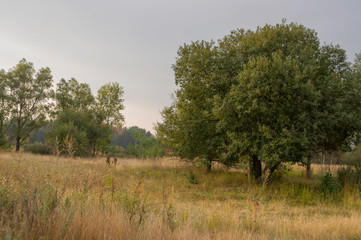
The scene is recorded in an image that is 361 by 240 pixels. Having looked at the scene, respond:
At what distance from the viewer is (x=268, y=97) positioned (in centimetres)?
1154

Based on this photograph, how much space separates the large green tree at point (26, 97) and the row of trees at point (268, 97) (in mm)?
29001

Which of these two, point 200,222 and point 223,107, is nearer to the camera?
point 200,222

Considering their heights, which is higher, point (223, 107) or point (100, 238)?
point (223, 107)

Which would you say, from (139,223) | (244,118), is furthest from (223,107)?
(139,223)

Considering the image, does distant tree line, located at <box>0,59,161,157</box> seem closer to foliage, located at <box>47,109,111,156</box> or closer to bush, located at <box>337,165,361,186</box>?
foliage, located at <box>47,109,111,156</box>

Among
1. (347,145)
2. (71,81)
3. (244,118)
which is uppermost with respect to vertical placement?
(71,81)

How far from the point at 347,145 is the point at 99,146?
3788cm

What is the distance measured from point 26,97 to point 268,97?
3551cm

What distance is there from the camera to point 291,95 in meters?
11.5

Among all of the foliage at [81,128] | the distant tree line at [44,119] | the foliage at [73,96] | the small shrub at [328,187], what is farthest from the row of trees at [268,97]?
the foliage at [73,96]

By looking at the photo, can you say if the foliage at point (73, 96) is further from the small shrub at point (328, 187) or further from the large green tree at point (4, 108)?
the small shrub at point (328, 187)

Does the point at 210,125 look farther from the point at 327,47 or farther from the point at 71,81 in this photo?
the point at 71,81

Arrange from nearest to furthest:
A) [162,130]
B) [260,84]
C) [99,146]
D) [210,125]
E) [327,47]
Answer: [260,84], [327,47], [210,125], [162,130], [99,146]

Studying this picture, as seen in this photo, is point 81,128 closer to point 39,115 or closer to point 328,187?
point 39,115
